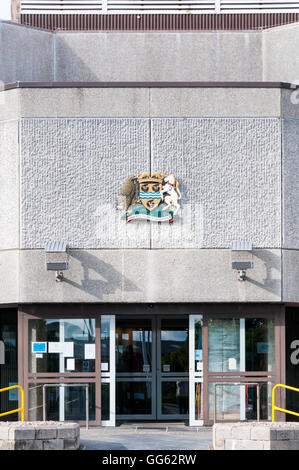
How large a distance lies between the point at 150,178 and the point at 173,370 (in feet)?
14.7

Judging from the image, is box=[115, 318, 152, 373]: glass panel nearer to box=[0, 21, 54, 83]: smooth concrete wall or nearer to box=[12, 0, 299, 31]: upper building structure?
box=[0, 21, 54, 83]: smooth concrete wall

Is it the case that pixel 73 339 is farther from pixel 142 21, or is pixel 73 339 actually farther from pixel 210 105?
pixel 142 21

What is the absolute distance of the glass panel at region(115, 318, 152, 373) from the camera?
20969 millimetres

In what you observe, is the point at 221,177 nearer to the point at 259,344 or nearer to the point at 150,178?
the point at 150,178

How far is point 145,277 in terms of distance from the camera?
766 inches

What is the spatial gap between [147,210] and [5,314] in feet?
17.0

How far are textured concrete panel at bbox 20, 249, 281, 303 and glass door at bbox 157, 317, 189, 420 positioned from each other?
185 cm

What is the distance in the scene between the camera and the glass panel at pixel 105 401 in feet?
65.3

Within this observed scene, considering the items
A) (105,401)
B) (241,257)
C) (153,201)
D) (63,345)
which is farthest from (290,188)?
(105,401)

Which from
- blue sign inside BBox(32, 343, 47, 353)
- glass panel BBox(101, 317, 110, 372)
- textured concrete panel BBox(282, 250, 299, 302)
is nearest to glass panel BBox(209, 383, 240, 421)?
textured concrete panel BBox(282, 250, 299, 302)

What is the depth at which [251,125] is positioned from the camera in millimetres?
19656

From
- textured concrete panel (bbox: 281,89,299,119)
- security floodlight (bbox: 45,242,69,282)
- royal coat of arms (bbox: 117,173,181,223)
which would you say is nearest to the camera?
security floodlight (bbox: 45,242,69,282)

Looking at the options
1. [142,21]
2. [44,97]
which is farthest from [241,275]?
[142,21]
